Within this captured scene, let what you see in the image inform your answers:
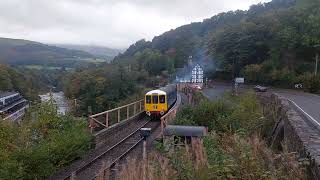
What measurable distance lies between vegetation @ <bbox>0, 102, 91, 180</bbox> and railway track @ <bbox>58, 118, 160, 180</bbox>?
2.52 feet

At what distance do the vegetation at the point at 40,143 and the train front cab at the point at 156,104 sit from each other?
36.9 ft

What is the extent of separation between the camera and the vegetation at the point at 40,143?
14.0m

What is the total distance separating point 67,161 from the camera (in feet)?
55.4

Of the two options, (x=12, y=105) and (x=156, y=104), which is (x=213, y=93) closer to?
(x=156, y=104)

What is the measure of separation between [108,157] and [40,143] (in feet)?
9.43

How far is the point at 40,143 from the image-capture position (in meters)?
16.5

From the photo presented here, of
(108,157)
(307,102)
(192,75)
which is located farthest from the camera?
(192,75)

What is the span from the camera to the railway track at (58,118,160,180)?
15.1 metres

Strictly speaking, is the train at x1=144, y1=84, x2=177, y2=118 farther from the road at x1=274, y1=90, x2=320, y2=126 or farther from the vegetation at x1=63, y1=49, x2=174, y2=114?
the vegetation at x1=63, y1=49, x2=174, y2=114

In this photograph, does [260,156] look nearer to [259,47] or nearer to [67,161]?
[67,161]

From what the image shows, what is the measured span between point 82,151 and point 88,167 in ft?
7.53

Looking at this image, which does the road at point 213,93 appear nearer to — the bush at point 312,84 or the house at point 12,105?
the bush at point 312,84

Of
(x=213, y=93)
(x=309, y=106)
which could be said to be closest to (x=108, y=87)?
(x=213, y=93)

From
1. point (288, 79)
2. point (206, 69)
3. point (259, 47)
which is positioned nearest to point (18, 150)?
point (288, 79)
